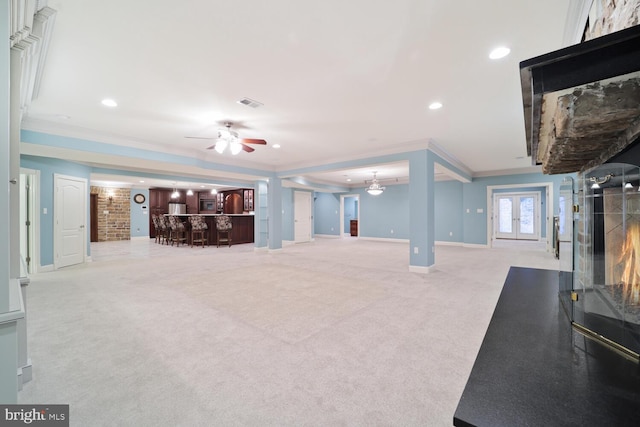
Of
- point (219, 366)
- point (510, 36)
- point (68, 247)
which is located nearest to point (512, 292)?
point (510, 36)

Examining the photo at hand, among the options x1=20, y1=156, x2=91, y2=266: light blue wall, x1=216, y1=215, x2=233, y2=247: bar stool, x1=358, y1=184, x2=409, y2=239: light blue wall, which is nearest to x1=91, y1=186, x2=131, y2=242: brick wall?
x1=216, y1=215, x2=233, y2=247: bar stool

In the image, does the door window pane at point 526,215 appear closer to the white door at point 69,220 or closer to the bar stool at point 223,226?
the bar stool at point 223,226

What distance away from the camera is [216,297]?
3541mm

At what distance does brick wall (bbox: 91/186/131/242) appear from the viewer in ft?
34.6

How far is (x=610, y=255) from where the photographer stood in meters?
1.31

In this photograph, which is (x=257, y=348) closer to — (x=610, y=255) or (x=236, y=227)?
(x=610, y=255)

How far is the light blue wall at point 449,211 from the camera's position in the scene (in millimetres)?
8984

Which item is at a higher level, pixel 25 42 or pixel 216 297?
pixel 25 42

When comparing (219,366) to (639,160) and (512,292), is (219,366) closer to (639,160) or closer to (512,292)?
(512,292)

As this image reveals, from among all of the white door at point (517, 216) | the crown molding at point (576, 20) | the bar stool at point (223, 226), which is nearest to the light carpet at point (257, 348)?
the crown molding at point (576, 20)

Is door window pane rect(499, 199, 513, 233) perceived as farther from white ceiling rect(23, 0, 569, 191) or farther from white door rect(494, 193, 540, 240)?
white ceiling rect(23, 0, 569, 191)

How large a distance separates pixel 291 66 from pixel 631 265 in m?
2.55

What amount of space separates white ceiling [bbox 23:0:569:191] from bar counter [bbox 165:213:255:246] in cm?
499

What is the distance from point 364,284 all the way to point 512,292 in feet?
7.52
